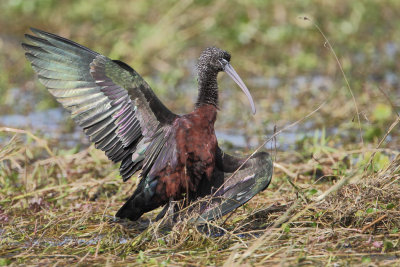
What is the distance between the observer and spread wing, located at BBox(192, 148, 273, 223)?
16.1 feet

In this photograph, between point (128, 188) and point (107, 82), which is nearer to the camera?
point (107, 82)

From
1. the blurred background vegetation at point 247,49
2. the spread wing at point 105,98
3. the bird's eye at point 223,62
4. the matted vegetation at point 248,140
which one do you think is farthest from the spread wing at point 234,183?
the blurred background vegetation at point 247,49

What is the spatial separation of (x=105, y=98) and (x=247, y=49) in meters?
7.19

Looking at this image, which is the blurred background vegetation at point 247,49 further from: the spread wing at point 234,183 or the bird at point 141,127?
the bird at point 141,127

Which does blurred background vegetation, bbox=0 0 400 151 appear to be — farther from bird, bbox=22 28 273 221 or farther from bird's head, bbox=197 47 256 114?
bird, bbox=22 28 273 221

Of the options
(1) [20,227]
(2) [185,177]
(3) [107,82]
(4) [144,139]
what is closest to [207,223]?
(2) [185,177]

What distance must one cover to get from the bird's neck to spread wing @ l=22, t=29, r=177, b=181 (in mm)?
269

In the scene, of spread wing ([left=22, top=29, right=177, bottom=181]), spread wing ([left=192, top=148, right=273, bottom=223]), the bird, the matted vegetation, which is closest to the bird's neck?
the bird

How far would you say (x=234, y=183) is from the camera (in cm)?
525

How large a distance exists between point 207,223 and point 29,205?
6.47ft

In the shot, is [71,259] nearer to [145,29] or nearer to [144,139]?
[144,139]

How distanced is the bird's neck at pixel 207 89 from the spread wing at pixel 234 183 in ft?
1.25

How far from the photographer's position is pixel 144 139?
16.8ft

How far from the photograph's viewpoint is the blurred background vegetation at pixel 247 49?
920 centimetres
